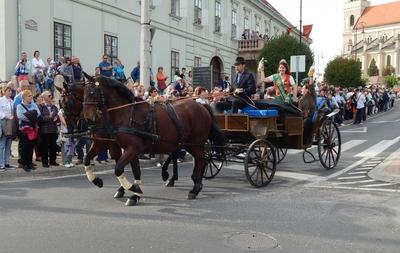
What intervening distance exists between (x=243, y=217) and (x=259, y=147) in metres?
2.71

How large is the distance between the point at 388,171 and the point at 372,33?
14431 centimetres

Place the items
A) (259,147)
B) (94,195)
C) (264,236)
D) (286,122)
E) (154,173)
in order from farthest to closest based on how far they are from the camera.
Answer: (154,173) → (286,122) → (259,147) → (94,195) → (264,236)

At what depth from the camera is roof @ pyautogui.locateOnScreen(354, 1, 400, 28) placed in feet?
467

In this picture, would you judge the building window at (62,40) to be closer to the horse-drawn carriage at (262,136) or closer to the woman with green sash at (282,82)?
the horse-drawn carriage at (262,136)

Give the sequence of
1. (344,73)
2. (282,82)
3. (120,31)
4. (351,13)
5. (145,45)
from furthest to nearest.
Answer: (351,13) < (344,73) < (120,31) < (145,45) < (282,82)

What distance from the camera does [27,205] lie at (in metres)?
7.70

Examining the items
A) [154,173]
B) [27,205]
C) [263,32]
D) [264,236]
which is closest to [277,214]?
[264,236]

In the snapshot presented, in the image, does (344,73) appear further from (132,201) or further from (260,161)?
(132,201)

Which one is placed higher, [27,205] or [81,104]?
[81,104]

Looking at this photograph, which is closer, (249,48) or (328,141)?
(328,141)

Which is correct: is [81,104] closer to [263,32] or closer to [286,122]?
[286,122]

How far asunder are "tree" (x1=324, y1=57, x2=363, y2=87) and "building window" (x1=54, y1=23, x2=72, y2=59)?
3466cm

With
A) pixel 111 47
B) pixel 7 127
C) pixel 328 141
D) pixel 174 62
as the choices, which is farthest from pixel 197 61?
pixel 7 127

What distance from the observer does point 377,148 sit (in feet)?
53.4
